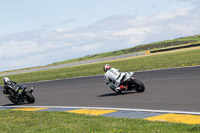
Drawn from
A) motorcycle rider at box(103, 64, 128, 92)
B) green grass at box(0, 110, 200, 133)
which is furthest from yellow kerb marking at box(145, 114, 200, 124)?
motorcycle rider at box(103, 64, 128, 92)

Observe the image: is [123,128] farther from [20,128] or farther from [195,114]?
→ [20,128]

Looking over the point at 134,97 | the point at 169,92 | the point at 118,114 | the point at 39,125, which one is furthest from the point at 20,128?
the point at 169,92

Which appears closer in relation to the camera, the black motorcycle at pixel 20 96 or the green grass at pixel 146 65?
the black motorcycle at pixel 20 96

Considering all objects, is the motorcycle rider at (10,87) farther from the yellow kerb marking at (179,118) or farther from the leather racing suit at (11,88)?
the yellow kerb marking at (179,118)

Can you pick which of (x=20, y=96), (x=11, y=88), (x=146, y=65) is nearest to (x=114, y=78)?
(x=20, y=96)

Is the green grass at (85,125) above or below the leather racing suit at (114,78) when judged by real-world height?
below

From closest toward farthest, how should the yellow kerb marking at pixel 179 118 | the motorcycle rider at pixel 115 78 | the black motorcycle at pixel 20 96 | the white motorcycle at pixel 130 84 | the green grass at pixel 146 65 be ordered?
the yellow kerb marking at pixel 179 118
the white motorcycle at pixel 130 84
the motorcycle rider at pixel 115 78
the black motorcycle at pixel 20 96
the green grass at pixel 146 65

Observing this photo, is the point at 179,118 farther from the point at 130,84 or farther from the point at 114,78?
the point at 114,78

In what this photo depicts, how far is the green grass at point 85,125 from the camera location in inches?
281

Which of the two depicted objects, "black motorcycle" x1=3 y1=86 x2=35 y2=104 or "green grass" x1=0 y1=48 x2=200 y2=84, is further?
"green grass" x1=0 y1=48 x2=200 y2=84

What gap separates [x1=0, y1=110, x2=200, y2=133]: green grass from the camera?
713 cm

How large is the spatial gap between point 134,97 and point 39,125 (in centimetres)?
522

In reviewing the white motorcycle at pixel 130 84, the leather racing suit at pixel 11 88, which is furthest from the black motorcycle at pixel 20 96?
the white motorcycle at pixel 130 84

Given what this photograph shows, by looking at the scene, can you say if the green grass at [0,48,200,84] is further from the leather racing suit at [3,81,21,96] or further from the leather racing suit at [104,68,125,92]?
the leather racing suit at [3,81,21,96]
